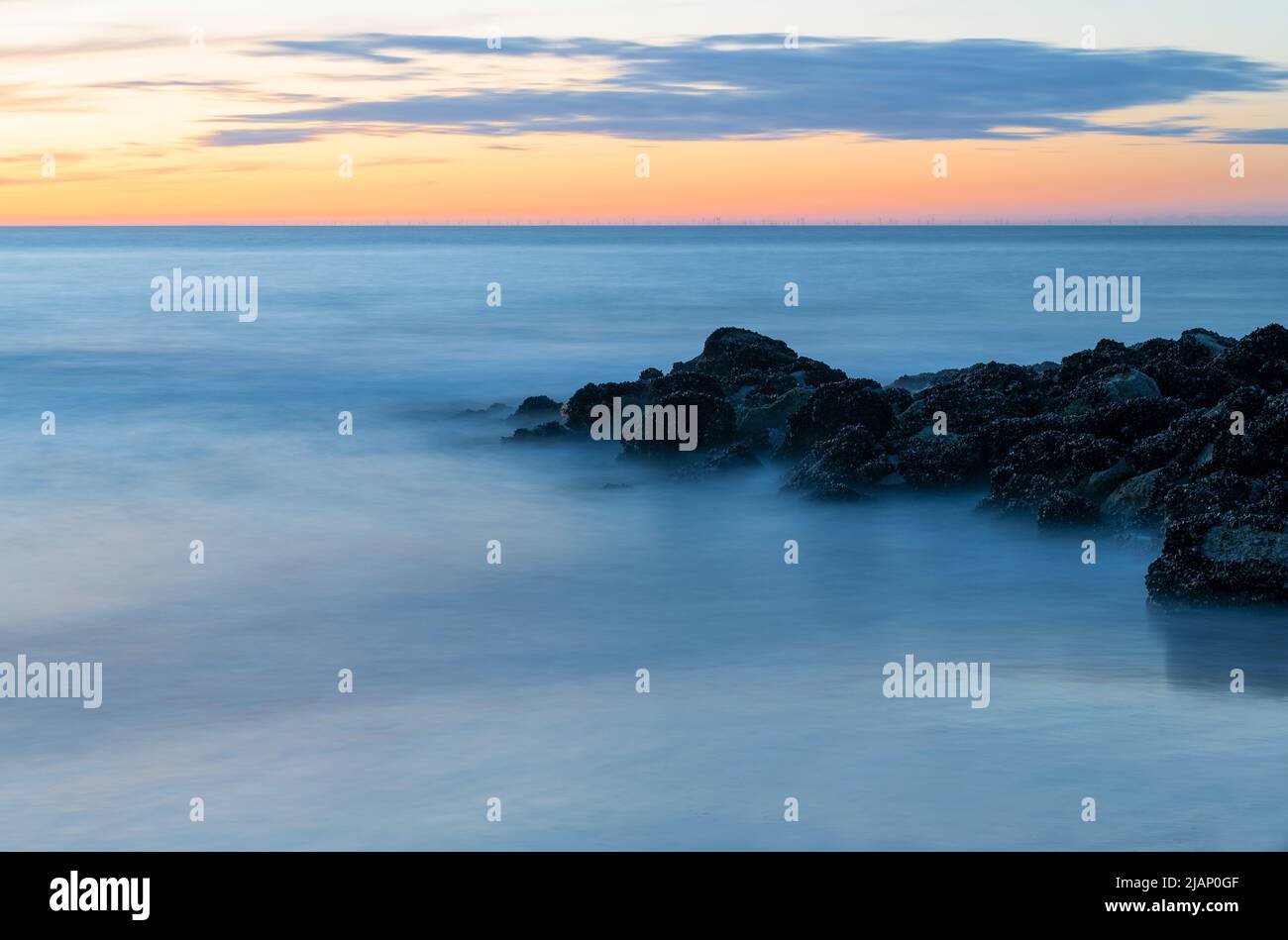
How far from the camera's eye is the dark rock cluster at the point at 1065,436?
12.0 metres

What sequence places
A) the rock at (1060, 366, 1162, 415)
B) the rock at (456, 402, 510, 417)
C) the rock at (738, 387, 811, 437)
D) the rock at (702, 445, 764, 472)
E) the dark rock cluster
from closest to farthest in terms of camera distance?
the dark rock cluster < the rock at (1060, 366, 1162, 415) < the rock at (702, 445, 764, 472) < the rock at (738, 387, 811, 437) < the rock at (456, 402, 510, 417)

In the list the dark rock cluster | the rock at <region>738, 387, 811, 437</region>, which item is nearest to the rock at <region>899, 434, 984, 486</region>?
the dark rock cluster

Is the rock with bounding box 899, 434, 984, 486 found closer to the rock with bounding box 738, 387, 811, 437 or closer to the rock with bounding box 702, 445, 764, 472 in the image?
the rock with bounding box 702, 445, 764, 472

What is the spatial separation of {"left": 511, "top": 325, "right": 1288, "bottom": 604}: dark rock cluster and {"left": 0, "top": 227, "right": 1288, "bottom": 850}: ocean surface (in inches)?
19.7

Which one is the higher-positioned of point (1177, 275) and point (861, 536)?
point (1177, 275)

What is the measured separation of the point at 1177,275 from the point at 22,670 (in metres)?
68.2

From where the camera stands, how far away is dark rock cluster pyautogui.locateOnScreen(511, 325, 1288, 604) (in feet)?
39.3

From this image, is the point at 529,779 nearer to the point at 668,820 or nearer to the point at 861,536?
the point at 668,820

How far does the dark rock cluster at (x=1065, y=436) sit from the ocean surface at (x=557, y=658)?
19.7 inches

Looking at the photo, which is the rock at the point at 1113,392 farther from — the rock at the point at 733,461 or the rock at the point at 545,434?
the rock at the point at 545,434

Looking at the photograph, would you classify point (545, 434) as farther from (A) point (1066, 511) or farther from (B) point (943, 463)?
(A) point (1066, 511)

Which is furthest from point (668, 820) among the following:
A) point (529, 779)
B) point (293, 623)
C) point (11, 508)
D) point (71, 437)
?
point (71, 437)

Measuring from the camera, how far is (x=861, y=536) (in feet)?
50.1

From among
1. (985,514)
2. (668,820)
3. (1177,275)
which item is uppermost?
(1177,275)
